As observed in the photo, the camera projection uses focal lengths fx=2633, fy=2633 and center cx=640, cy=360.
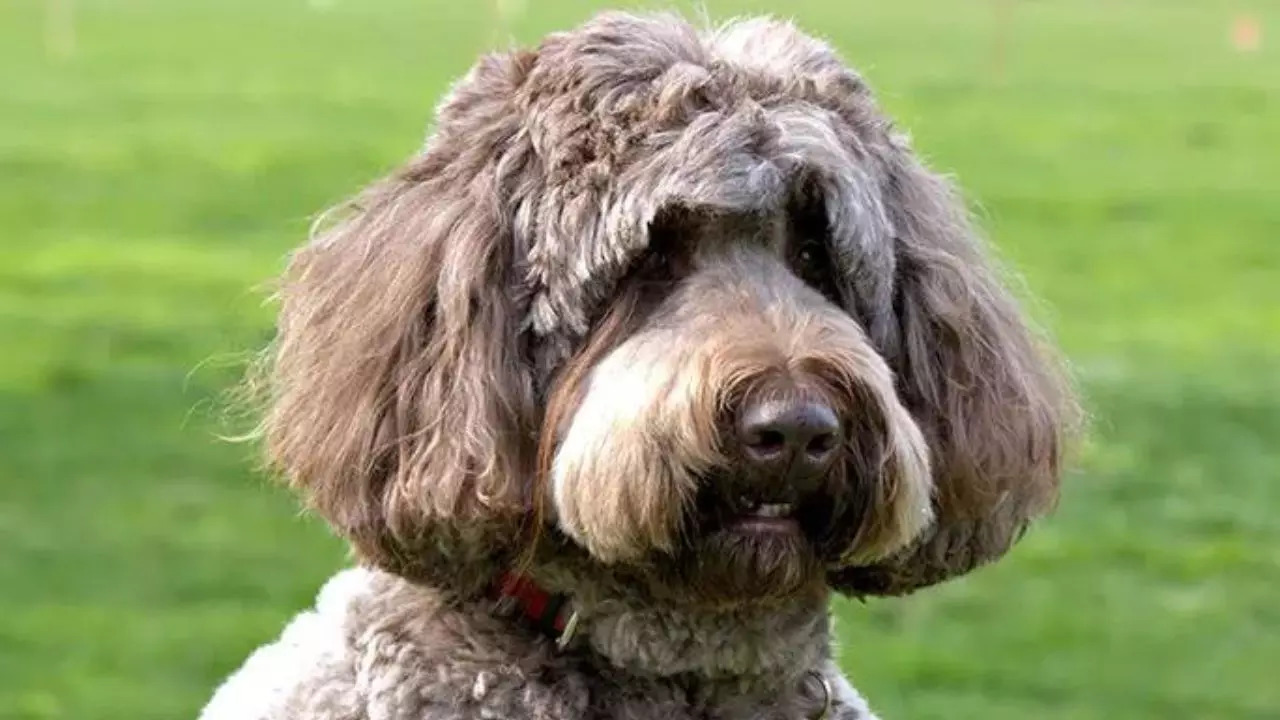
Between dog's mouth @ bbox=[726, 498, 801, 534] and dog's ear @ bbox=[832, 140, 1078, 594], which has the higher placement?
dog's ear @ bbox=[832, 140, 1078, 594]

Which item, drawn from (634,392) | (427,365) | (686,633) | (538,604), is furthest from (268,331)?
(634,392)

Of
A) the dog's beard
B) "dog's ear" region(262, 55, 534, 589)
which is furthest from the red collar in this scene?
the dog's beard

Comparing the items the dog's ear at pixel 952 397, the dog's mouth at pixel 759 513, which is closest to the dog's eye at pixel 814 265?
the dog's ear at pixel 952 397

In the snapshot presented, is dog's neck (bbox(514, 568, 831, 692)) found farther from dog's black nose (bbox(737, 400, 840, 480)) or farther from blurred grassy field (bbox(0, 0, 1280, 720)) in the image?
blurred grassy field (bbox(0, 0, 1280, 720))

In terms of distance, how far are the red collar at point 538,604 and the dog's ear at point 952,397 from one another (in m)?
0.45

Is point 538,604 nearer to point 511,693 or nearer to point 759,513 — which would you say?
point 511,693

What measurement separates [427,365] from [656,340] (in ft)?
1.27

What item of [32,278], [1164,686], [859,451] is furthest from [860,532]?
[32,278]

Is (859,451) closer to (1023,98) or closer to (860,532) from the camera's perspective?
(860,532)

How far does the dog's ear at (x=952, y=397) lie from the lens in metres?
4.04

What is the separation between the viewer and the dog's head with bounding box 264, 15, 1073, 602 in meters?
3.65

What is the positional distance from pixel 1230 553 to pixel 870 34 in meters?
16.4

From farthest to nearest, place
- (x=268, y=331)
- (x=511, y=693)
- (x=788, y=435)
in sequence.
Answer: (x=268, y=331) < (x=511, y=693) < (x=788, y=435)

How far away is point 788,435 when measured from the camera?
3.55 m
